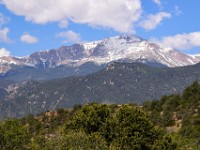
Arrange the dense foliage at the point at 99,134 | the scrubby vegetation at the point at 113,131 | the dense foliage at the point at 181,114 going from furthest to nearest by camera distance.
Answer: the dense foliage at the point at 181,114, the scrubby vegetation at the point at 113,131, the dense foliage at the point at 99,134

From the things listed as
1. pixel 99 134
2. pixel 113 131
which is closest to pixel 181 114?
pixel 113 131

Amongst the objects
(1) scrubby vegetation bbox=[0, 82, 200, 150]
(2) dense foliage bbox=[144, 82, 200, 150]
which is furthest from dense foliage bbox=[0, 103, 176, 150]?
(2) dense foliage bbox=[144, 82, 200, 150]

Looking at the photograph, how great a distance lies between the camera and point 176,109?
12438cm

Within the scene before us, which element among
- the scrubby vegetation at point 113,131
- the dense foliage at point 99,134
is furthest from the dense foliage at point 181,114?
the dense foliage at point 99,134

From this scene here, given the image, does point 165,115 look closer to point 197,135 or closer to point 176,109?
point 176,109

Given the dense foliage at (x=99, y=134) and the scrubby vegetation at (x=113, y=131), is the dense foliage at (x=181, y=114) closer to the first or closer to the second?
the scrubby vegetation at (x=113, y=131)

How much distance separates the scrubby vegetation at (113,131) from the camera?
2258 inches

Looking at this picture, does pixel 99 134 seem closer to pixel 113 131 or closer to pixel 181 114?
pixel 113 131

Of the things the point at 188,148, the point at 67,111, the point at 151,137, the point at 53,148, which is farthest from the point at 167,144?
the point at 67,111

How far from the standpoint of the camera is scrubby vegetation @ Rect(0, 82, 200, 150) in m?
57.3

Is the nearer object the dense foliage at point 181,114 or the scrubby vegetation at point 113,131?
the scrubby vegetation at point 113,131

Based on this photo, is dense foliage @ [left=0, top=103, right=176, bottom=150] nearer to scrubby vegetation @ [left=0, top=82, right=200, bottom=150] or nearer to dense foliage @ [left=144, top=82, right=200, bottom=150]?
scrubby vegetation @ [left=0, top=82, right=200, bottom=150]

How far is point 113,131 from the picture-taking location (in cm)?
7375

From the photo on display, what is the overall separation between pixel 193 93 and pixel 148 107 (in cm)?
1482
